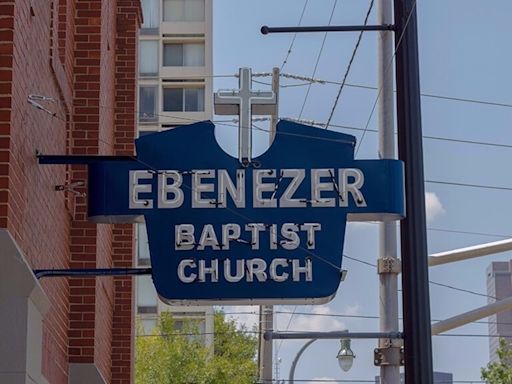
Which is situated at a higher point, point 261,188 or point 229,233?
point 261,188

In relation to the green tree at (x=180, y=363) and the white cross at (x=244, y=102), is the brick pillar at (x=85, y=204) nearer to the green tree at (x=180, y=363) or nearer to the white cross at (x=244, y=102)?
the white cross at (x=244, y=102)

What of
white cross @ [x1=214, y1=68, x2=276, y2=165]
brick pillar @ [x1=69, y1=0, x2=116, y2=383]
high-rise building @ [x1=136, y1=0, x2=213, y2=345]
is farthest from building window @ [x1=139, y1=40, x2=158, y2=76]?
white cross @ [x1=214, y1=68, x2=276, y2=165]

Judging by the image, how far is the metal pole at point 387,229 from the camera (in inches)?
632

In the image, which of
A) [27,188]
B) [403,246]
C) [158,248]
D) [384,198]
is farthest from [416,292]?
[27,188]

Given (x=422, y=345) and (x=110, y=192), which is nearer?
(x=110, y=192)

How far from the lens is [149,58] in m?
72.8

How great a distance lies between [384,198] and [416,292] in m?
2.89

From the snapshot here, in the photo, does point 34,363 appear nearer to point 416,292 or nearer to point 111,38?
point 416,292

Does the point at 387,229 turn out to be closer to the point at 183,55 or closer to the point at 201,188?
the point at 201,188

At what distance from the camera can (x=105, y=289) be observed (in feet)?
49.1

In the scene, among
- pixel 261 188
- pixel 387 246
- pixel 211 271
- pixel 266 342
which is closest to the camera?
pixel 211 271

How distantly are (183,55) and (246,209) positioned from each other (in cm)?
6308

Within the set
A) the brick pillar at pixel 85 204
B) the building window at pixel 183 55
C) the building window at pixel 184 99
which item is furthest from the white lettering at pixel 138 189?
the building window at pixel 183 55

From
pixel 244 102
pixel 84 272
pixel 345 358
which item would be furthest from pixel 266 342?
pixel 84 272
